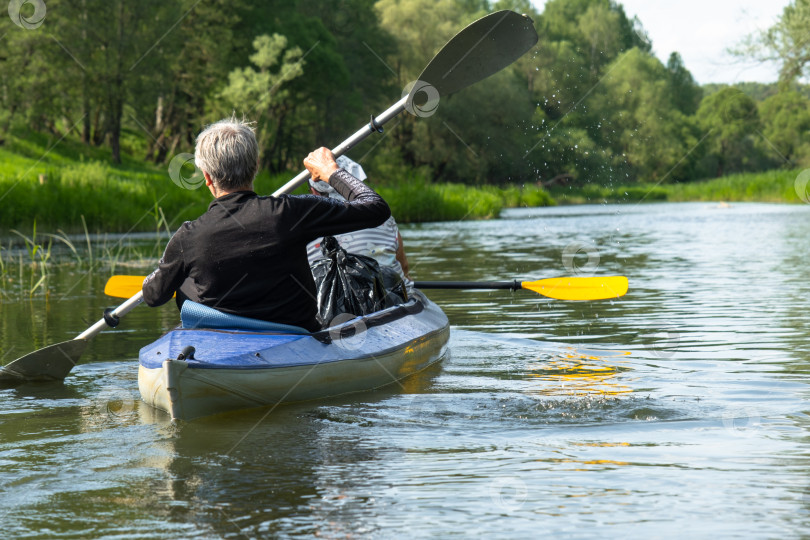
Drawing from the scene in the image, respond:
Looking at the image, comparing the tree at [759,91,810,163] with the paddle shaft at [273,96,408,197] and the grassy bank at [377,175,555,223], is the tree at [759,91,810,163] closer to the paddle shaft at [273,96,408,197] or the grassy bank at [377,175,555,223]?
the grassy bank at [377,175,555,223]

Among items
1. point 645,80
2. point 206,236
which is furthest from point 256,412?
point 645,80

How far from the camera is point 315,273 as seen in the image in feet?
18.9

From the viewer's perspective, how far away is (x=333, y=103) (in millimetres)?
42250

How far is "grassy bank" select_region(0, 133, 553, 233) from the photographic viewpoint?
16.7m

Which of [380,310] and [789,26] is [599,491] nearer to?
[380,310]

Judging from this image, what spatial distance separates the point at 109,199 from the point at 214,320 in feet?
47.9

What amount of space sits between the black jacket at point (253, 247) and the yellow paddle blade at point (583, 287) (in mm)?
2671

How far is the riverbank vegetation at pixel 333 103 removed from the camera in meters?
29.9

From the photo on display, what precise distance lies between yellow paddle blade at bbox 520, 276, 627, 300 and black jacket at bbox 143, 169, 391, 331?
2.67 meters

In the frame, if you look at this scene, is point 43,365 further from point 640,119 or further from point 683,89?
point 683,89

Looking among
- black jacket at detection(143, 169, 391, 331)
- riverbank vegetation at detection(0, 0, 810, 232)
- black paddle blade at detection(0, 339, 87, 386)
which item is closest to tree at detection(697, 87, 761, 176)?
riverbank vegetation at detection(0, 0, 810, 232)

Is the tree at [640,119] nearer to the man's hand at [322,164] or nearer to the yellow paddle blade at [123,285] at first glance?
the yellow paddle blade at [123,285]

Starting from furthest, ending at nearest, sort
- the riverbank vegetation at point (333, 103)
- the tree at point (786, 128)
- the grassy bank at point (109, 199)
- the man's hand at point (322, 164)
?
the tree at point (786, 128)
the riverbank vegetation at point (333, 103)
the grassy bank at point (109, 199)
the man's hand at point (322, 164)

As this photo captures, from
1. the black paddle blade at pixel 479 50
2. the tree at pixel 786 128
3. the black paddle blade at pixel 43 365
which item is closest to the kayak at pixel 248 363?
the black paddle blade at pixel 43 365
